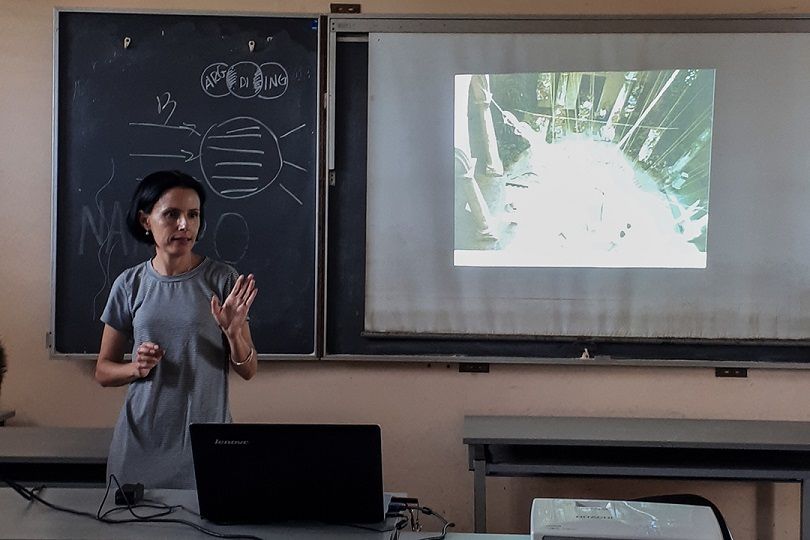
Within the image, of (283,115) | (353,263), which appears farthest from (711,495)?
(283,115)

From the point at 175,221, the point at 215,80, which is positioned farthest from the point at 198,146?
the point at 175,221

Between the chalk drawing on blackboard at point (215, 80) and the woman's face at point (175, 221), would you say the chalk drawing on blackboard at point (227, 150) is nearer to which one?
the chalk drawing on blackboard at point (215, 80)

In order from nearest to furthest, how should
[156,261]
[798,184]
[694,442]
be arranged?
1. [156,261]
2. [694,442]
3. [798,184]

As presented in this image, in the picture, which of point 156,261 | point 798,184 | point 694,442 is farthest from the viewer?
point 798,184

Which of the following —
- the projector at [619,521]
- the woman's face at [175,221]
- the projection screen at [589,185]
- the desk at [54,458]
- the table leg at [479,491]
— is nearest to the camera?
the projector at [619,521]

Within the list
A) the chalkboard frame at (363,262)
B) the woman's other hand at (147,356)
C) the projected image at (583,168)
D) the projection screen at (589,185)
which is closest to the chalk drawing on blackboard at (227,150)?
the chalkboard frame at (363,262)

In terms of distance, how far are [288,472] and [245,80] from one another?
2048 millimetres

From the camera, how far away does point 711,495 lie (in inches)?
131

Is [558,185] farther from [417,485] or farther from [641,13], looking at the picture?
[417,485]

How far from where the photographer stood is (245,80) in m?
3.30

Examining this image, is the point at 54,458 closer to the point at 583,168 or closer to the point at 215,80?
the point at 215,80

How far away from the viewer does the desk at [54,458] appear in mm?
2727

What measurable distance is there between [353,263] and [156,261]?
1074 millimetres

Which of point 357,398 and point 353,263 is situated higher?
point 353,263
